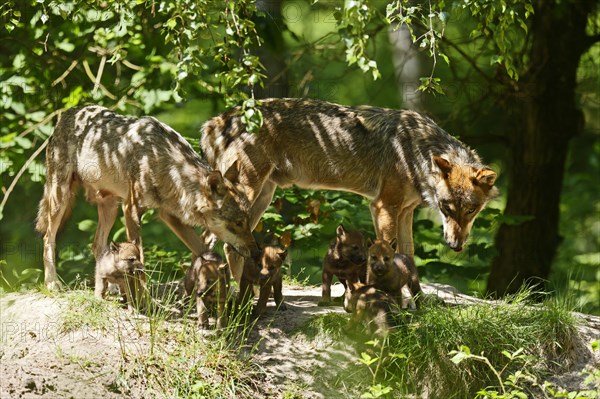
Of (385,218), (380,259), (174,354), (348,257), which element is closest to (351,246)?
(348,257)

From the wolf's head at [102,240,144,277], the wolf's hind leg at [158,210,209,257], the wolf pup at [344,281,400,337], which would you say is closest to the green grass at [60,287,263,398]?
the wolf's head at [102,240,144,277]

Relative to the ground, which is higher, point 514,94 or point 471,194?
point 514,94

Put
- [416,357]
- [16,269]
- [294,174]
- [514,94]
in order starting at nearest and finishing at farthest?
[416,357] → [294,174] → [16,269] → [514,94]

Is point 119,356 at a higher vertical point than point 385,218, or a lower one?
lower

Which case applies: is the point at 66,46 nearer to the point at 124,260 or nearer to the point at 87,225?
the point at 87,225

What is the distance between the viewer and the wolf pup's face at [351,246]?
7488mm

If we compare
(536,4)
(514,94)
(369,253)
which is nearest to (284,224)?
(369,253)

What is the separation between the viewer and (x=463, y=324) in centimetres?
690

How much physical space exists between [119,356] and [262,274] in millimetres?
1436

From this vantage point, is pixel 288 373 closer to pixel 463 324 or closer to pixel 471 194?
pixel 463 324

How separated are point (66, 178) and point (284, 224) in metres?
2.75

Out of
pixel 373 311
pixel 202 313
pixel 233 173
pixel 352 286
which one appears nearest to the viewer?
pixel 373 311

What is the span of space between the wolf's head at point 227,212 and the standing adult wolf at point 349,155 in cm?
47

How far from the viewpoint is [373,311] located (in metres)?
6.75
